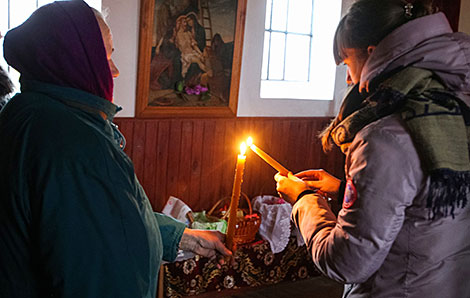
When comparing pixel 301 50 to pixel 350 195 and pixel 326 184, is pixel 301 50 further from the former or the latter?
pixel 350 195

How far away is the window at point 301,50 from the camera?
471 cm

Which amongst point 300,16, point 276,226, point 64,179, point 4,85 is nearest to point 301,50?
point 300,16

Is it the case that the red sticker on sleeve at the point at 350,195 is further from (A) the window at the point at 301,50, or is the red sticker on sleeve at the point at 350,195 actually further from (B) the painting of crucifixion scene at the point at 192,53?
(A) the window at the point at 301,50

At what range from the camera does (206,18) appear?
388cm

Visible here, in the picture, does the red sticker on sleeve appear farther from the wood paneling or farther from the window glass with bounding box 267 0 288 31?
the window glass with bounding box 267 0 288 31

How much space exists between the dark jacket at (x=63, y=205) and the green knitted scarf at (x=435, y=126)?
2.50ft

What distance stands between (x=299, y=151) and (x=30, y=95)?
3.73 metres

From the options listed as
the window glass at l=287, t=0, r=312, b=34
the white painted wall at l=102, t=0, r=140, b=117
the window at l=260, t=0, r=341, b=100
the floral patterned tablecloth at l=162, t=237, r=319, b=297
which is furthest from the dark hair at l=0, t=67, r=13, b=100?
the window glass at l=287, t=0, r=312, b=34

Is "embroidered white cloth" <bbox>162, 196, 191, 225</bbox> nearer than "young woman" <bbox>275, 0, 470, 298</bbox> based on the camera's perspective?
No

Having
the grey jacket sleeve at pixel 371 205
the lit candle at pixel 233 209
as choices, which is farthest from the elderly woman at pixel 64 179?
the grey jacket sleeve at pixel 371 205

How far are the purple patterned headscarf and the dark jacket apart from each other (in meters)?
0.03

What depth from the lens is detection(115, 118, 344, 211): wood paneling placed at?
383 centimetres

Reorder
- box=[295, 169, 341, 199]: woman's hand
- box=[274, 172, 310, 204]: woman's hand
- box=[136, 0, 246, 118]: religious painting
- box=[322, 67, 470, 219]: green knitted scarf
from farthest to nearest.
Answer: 1. box=[136, 0, 246, 118]: religious painting
2. box=[295, 169, 341, 199]: woman's hand
3. box=[274, 172, 310, 204]: woman's hand
4. box=[322, 67, 470, 219]: green knitted scarf

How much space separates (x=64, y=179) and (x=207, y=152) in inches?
121
